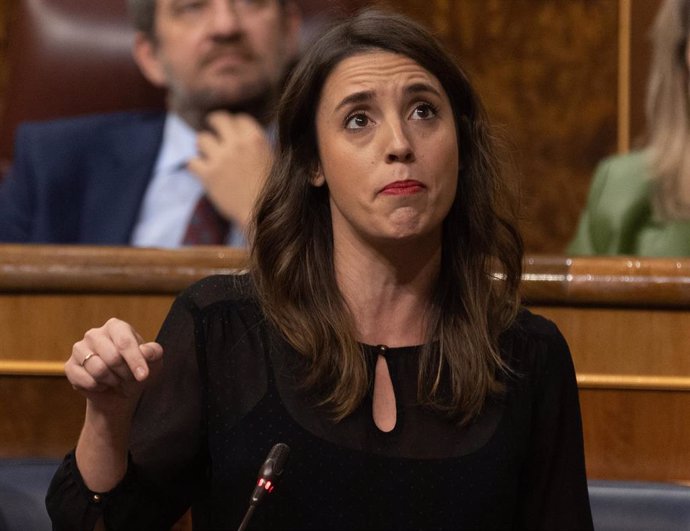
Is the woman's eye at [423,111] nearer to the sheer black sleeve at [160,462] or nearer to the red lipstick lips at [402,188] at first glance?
the red lipstick lips at [402,188]

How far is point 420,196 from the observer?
1.05 metres

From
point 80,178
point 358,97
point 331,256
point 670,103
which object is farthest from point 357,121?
point 80,178

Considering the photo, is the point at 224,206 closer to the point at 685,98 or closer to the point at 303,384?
the point at 685,98

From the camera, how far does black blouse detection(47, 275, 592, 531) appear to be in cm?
105

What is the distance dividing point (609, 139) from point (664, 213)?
750 mm

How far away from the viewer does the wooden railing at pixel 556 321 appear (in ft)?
4.21

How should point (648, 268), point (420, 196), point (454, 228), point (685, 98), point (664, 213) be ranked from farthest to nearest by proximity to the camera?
point (685, 98) → point (664, 213) → point (648, 268) → point (454, 228) → point (420, 196)

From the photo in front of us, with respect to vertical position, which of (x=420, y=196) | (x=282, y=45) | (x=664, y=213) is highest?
(x=282, y=45)

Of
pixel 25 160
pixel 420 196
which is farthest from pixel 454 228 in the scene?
pixel 25 160

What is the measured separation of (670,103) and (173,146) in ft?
2.50

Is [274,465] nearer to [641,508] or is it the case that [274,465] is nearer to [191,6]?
[641,508]

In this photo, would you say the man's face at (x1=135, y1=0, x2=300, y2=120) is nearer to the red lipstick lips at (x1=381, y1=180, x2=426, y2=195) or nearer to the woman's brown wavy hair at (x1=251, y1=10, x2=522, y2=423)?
the woman's brown wavy hair at (x1=251, y1=10, x2=522, y2=423)

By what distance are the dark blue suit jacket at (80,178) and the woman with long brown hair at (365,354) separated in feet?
2.59

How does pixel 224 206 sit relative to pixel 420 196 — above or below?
above
